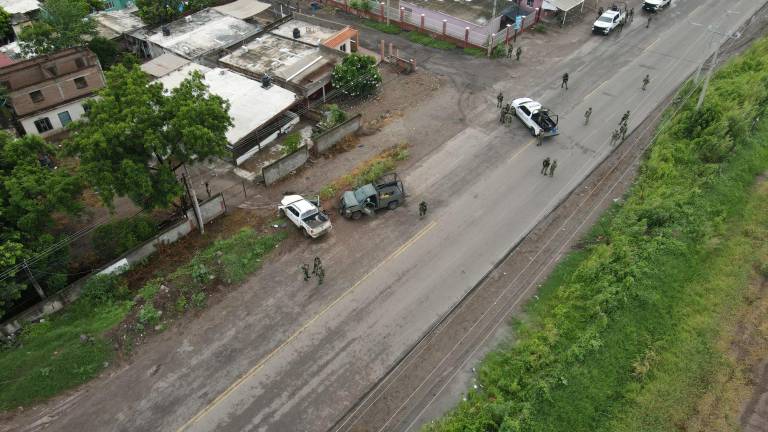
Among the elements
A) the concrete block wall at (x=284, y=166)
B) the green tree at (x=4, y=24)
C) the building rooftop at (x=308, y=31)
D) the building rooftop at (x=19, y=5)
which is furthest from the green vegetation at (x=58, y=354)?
the building rooftop at (x=19, y=5)

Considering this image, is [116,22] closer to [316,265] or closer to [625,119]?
[316,265]

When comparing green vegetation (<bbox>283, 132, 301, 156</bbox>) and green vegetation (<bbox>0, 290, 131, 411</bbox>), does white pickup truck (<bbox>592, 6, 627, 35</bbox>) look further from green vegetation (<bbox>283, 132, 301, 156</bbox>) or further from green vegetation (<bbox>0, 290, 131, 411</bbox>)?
green vegetation (<bbox>0, 290, 131, 411</bbox>)

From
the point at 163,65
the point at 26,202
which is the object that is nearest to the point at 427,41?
the point at 163,65

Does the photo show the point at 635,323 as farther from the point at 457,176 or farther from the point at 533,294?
the point at 457,176

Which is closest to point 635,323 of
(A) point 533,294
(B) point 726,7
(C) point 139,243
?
(A) point 533,294

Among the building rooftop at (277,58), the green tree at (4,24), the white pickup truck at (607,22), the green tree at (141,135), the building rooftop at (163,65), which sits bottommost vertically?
the white pickup truck at (607,22)

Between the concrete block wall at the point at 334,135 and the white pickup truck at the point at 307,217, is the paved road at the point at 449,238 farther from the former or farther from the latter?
the concrete block wall at the point at 334,135
